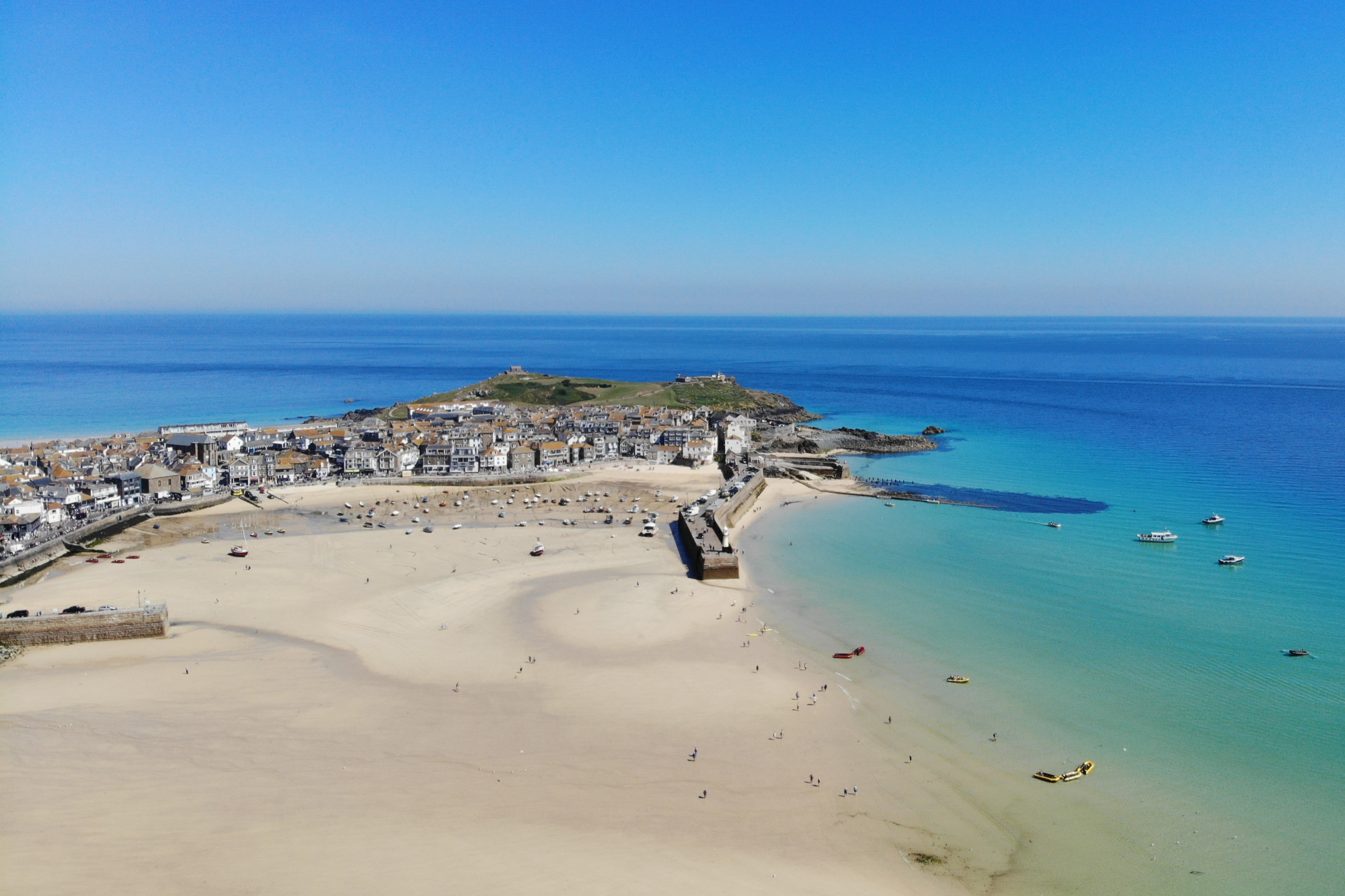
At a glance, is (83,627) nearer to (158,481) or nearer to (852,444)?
(158,481)

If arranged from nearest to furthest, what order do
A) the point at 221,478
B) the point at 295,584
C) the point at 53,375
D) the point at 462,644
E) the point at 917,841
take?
1. the point at 917,841
2. the point at 462,644
3. the point at 295,584
4. the point at 221,478
5. the point at 53,375

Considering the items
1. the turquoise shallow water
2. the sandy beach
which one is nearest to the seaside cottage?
the sandy beach

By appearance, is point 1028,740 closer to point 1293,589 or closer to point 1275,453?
point 1293,589

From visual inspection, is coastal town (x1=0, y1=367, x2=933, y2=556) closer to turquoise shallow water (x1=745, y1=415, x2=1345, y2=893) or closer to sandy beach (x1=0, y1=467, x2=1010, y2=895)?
sandy beach (x1=0, y1=467, x2=1010, y2=895)

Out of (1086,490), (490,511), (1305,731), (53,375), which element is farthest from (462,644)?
(53,375)

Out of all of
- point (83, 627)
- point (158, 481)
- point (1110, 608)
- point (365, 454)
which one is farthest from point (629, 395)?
point (83, 627)
